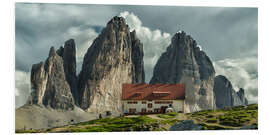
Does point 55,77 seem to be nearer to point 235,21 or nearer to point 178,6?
point 178,6

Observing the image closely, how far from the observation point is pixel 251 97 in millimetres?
34719

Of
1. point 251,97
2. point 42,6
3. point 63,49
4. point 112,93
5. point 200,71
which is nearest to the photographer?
point 42,6

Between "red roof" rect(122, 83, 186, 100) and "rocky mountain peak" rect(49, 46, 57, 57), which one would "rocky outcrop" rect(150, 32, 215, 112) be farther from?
"rocky mountain peak" rect(49, 46, 57, 57)

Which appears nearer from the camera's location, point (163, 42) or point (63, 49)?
point (163, 42)

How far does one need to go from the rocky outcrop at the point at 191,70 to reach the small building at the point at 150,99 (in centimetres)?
1351

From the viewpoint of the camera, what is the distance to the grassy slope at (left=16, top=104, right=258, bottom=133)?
95.8 feet

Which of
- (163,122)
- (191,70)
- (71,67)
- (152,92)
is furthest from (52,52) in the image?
(191,70)

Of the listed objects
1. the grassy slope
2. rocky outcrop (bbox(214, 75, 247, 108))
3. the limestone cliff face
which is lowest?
the grassy slope

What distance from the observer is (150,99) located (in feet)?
104

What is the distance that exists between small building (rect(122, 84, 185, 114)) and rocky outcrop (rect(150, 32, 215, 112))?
13.5 meters

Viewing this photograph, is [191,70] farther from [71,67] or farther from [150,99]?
[150,99]

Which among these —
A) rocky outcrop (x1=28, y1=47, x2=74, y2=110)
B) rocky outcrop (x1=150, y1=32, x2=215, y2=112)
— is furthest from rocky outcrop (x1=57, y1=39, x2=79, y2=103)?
rocky outcrop (x1=150, y1=32, x2=215, y2=112)

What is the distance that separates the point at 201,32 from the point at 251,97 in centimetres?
806

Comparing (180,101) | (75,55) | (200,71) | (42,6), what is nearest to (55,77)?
(75,55)
